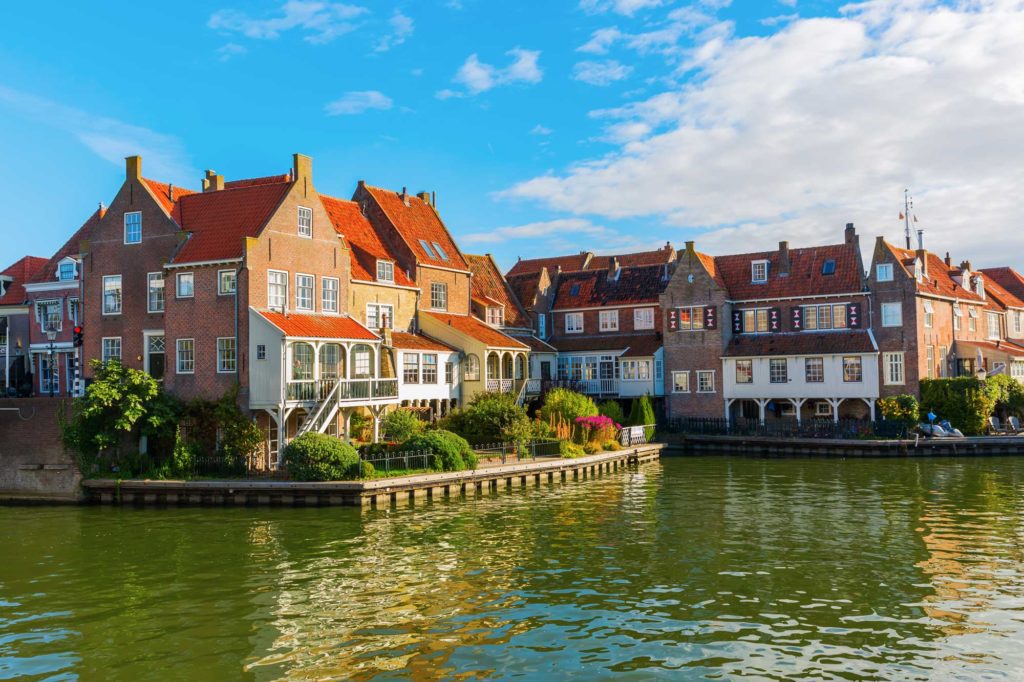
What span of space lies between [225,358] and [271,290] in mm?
3653

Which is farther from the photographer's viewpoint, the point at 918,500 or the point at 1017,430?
the point at 1017,430

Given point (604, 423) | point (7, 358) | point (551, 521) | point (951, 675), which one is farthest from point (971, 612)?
point (7, 358)

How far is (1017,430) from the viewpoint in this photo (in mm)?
50688

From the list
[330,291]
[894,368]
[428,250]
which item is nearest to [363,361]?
[330,291]

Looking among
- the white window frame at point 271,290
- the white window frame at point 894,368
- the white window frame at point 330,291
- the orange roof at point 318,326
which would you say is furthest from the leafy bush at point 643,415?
the white window frame at point 271,290

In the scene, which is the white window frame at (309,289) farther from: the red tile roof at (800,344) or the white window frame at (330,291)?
the red tile roof at (800,344)

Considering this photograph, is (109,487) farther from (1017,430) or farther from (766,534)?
(1017,430)

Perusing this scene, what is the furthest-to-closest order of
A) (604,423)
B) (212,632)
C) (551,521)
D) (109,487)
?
(604,423)
(109,487)
(551,521)
(212,632)

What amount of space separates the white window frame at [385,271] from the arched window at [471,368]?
6.48 meters

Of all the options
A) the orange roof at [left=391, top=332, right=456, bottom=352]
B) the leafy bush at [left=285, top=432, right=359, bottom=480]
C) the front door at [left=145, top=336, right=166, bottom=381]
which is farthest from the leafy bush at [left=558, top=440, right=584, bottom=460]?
the front door at [left=145, top=336, right=166, bottom=381]

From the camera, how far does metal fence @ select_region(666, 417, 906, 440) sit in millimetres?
49938

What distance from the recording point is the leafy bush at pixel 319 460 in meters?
32.8

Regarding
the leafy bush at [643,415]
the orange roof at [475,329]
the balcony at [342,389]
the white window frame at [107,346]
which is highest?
the orange roof at [475,329]

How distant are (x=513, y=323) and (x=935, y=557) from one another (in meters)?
41.9
